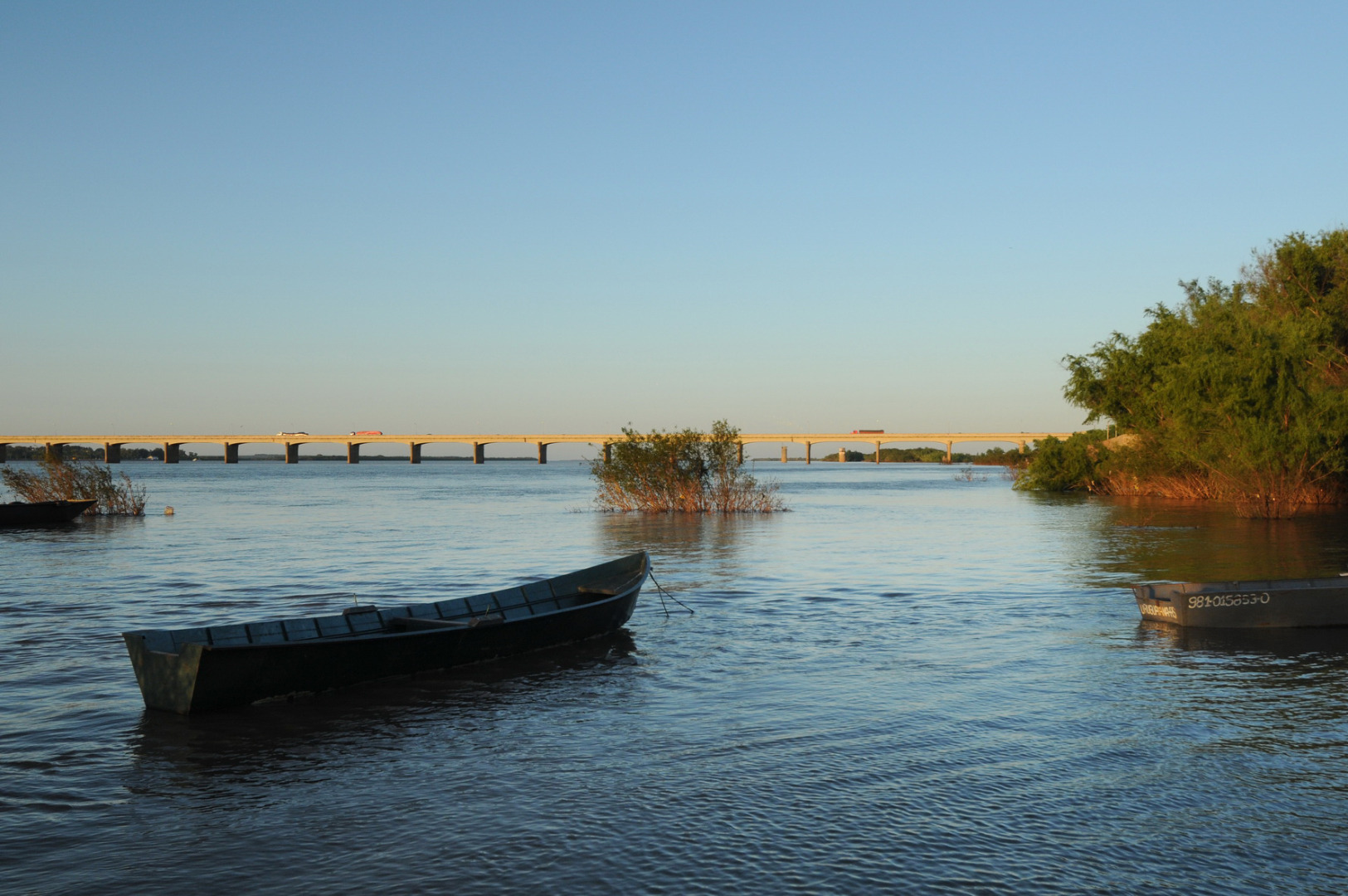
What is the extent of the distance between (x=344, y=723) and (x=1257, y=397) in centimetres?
3972

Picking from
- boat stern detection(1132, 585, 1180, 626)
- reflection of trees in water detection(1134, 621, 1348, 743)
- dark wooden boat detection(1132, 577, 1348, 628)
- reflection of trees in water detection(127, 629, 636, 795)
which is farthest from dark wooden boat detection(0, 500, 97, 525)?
dark wooden boat detection(1132, 577, 1348, 628)

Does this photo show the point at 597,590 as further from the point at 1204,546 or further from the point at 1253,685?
the point at 1204,546

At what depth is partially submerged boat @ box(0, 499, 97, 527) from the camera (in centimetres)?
4231

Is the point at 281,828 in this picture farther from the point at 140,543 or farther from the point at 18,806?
the point at 140,543

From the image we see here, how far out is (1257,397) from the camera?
4047 cm

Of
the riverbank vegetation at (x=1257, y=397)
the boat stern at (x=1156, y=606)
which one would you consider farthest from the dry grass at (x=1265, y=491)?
the boat stern at (x=1156, y=606)

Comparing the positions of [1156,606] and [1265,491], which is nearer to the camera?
[1156,606]

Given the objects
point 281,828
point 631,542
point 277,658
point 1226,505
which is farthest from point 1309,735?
point 1226,505

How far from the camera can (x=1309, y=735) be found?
1062 centimetres

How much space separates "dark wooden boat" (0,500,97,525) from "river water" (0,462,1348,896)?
23710 mm

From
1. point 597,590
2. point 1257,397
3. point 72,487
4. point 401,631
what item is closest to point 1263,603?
point 597,590

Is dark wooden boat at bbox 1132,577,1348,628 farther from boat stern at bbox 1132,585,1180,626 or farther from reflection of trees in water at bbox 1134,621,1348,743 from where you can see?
reflection of trees in water at bbox 1134,621,1348,743

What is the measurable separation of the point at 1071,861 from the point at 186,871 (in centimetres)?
644

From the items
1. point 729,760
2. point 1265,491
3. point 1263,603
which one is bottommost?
point 729,760
